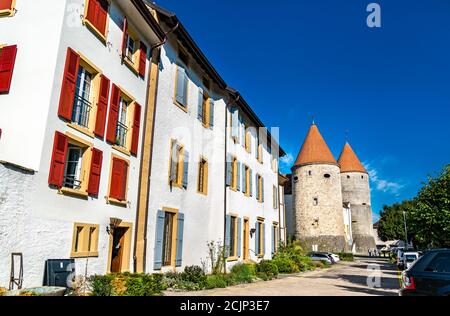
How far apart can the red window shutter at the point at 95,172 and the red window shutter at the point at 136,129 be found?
161 centimetres

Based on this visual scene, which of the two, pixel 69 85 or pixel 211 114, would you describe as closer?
pixel 69 85

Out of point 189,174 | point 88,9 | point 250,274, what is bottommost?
point 250,274

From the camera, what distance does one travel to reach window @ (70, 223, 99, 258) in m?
8.44

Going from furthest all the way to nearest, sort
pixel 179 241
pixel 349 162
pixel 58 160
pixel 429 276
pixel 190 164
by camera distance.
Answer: pixel 349 162
pixel 190 164
pixel 179 241
pixel 58 160
pixel 429 276

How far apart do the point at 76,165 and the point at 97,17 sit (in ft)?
14.1

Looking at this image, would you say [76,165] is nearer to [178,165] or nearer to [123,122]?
[123,122]

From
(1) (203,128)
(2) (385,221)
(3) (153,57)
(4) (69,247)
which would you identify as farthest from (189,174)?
(2) (385,221)

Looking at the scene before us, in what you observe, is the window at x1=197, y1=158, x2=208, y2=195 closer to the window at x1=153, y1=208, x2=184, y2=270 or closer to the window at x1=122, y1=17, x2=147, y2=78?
the window at x1=153, y1=208, x2=184, y2=270

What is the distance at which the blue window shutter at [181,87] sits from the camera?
1397cm

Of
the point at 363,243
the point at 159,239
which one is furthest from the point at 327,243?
the point at 159,239

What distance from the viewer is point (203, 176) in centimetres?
1574

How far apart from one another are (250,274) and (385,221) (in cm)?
5637

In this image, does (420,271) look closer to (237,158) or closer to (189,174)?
(189,174)

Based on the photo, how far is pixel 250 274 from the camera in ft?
50.3
